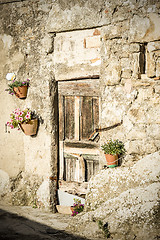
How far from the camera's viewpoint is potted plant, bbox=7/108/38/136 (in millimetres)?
4973

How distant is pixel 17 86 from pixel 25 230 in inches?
94.9

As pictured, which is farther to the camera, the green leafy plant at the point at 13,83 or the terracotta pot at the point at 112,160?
the green leafy plant at the point at 13,83

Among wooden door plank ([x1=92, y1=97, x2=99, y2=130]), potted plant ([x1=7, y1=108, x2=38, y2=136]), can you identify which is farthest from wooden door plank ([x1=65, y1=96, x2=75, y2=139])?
potted plant ([x1=7, y1=108, x2=38, y2=136])

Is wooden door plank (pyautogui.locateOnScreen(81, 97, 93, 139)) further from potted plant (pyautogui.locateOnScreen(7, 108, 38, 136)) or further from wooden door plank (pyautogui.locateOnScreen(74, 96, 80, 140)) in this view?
potted plant (pyautogui.locateOnScreen(7, 108, 38, 136))

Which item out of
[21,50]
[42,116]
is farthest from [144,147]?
[21,50]

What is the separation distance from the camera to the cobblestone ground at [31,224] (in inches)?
154

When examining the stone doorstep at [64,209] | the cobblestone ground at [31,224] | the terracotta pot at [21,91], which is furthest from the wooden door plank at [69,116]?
the cobblestone ground at [31,224]

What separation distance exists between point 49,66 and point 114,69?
3.98 feet

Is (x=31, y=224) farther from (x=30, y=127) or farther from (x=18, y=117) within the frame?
(x=18, y=117)

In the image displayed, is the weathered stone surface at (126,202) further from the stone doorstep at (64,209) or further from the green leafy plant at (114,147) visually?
the stone doorstep at (64,209)

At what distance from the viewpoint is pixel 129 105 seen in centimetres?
443

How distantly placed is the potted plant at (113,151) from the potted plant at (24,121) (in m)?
1.36

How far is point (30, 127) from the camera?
5.06 meters

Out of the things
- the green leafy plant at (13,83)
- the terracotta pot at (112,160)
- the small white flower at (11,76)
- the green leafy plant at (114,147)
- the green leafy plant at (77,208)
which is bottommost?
the green leafy plant at (77,208)
